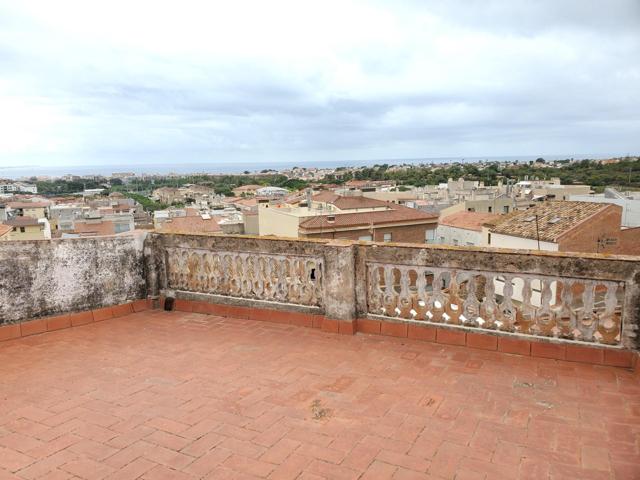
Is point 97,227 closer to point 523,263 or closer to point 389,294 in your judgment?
point 389,294

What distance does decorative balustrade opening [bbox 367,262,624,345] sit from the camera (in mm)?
4121

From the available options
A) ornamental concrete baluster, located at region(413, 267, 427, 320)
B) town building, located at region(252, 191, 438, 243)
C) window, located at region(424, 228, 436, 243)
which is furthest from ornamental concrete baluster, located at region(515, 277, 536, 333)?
window, located at region(424, 228, 436, 243)

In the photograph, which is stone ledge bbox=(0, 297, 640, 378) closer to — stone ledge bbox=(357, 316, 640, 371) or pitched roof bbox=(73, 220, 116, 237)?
stone ledge bbox=(357, 316, 640, 371)

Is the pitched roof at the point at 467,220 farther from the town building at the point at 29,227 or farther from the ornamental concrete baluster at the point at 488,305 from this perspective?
the town building at the point at 29,227

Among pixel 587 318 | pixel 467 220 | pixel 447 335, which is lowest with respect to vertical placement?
pixel 467 220

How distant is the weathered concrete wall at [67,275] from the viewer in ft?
17.0

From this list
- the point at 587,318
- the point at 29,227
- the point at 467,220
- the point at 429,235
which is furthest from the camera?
the point at 29,227

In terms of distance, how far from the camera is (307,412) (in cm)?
346

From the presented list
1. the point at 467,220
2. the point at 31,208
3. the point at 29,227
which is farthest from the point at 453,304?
the point at 31,208

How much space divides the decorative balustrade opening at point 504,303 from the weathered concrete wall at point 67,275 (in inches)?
124

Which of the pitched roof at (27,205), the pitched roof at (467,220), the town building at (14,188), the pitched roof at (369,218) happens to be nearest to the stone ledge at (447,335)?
the pitched roof at (369,218)

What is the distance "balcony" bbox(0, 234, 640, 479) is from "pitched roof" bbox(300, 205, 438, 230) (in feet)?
93.2

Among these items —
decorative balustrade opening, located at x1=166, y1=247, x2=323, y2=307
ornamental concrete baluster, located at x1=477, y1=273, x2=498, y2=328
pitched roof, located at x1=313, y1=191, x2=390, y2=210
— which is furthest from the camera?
pitched roof, located at x1=313, y1=191, x2=390, y2=210

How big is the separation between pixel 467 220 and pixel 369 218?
29.0 ft
